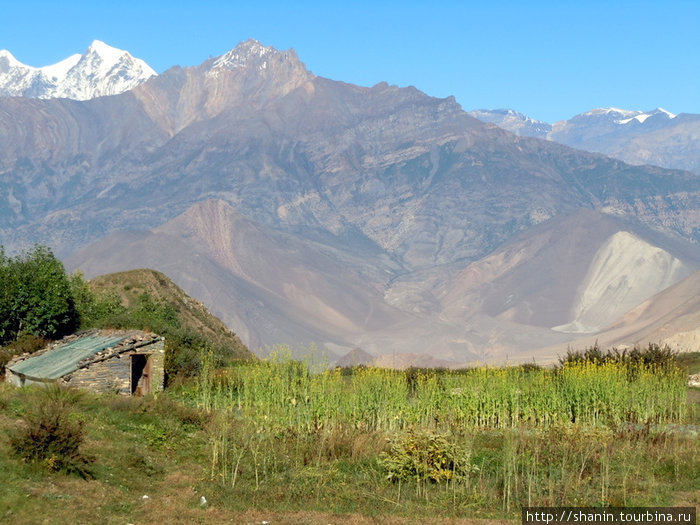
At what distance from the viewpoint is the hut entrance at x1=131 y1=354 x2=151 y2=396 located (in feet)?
126

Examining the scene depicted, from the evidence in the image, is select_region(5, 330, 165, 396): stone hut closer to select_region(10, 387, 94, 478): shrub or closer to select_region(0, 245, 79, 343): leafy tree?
select_region(0, 245, 79, 343): leafy tree

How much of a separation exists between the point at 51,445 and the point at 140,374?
20343mm

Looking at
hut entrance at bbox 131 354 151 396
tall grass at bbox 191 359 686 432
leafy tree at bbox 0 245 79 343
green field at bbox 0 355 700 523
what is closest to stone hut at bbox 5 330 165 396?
hut entrance at bbox 131 354 151 396

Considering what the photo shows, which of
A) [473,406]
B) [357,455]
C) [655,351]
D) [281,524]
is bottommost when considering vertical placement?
[281,524]

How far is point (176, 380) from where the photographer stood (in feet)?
135

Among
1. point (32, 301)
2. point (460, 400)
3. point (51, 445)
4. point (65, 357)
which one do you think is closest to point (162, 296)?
point (32, 301)

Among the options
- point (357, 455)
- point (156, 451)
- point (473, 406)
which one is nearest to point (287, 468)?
point (357, 455)

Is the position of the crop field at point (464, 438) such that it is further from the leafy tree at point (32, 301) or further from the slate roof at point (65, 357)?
the leafy tree at point (32, 301)

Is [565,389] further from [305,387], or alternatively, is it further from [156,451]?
[156,451]

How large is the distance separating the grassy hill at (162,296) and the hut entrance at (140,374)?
3403cm

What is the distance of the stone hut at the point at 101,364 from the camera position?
3553cm

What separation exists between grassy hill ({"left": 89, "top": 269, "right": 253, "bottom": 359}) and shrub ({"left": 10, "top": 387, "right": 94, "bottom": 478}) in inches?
2110

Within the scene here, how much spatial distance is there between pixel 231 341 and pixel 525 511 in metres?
63.4

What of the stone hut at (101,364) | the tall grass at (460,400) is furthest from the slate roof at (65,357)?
the tall grass at (460,400)
